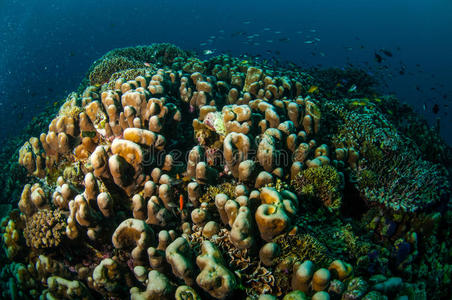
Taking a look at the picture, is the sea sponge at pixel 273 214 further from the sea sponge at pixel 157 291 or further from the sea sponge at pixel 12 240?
the sea sponge at pixel 12 240

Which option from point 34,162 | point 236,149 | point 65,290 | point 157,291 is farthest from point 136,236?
point 34,162

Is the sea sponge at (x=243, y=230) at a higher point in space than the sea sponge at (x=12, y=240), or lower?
higher

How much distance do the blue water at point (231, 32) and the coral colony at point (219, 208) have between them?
39.1 meters

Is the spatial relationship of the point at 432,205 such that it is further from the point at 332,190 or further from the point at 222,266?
the point at 222,266

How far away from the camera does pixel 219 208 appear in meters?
3.02

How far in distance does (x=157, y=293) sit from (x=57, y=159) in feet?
12.1

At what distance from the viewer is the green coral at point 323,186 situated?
373cm

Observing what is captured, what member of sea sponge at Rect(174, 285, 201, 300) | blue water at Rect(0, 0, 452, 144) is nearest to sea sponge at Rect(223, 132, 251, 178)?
sea sponge at Rect(174, 285, 201, 300)

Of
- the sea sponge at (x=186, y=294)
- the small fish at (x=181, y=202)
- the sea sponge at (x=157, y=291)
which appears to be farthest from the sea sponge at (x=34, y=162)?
the sea sponge at (x=186, y=294)

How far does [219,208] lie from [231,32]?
9666 cm

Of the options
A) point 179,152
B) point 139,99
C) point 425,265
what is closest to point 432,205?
point 425,265

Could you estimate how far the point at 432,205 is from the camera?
164 inches

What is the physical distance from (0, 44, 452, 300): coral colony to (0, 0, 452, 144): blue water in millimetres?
39110

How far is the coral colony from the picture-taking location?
2604mm
